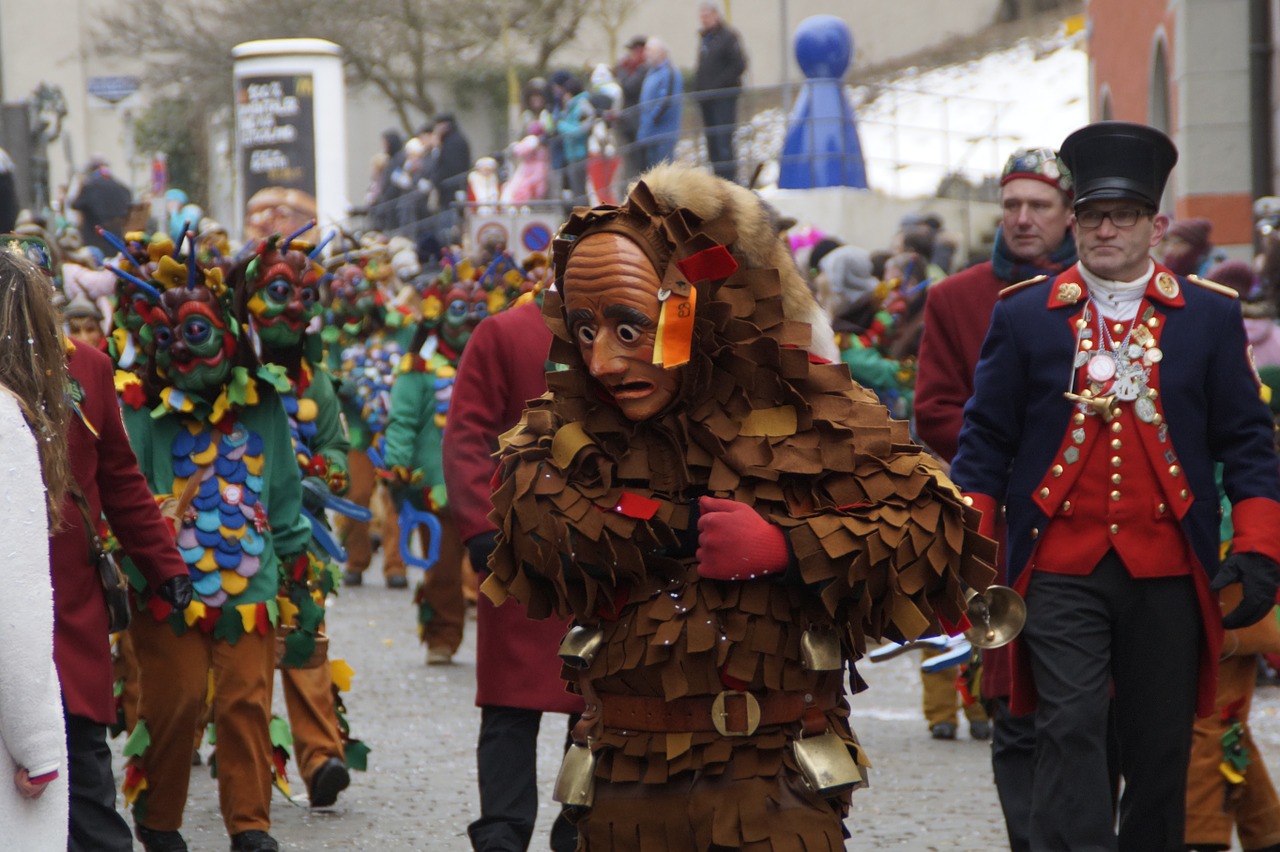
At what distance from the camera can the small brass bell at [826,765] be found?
3896 mm

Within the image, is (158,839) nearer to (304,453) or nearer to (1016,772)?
(304,453)

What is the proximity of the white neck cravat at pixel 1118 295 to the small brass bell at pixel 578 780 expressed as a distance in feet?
6.94

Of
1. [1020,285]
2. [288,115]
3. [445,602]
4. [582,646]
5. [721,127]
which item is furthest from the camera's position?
[721,127]

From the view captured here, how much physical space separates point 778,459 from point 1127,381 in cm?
173

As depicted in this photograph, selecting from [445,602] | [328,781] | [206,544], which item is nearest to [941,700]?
[328,781]

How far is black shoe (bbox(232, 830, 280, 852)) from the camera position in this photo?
21.8ft

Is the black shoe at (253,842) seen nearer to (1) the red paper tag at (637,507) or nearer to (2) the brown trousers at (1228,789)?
(2) the brown trousers at (1228,789)

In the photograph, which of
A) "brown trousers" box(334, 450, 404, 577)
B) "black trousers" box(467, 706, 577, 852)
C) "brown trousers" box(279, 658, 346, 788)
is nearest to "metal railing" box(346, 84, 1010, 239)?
"brown trousers" box(334, 450, 404, 577)

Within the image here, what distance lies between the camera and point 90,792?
539 cm

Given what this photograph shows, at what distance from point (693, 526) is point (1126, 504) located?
1.74 meters

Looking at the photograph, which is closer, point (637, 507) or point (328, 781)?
point (637, 507)

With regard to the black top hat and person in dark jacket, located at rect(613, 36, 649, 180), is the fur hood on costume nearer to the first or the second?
the black top hat

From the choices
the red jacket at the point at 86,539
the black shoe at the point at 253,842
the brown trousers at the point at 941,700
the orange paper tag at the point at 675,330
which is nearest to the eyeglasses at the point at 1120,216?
the orange paper tag at the point at 675,330

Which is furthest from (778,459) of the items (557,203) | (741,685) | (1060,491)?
(557,203)
